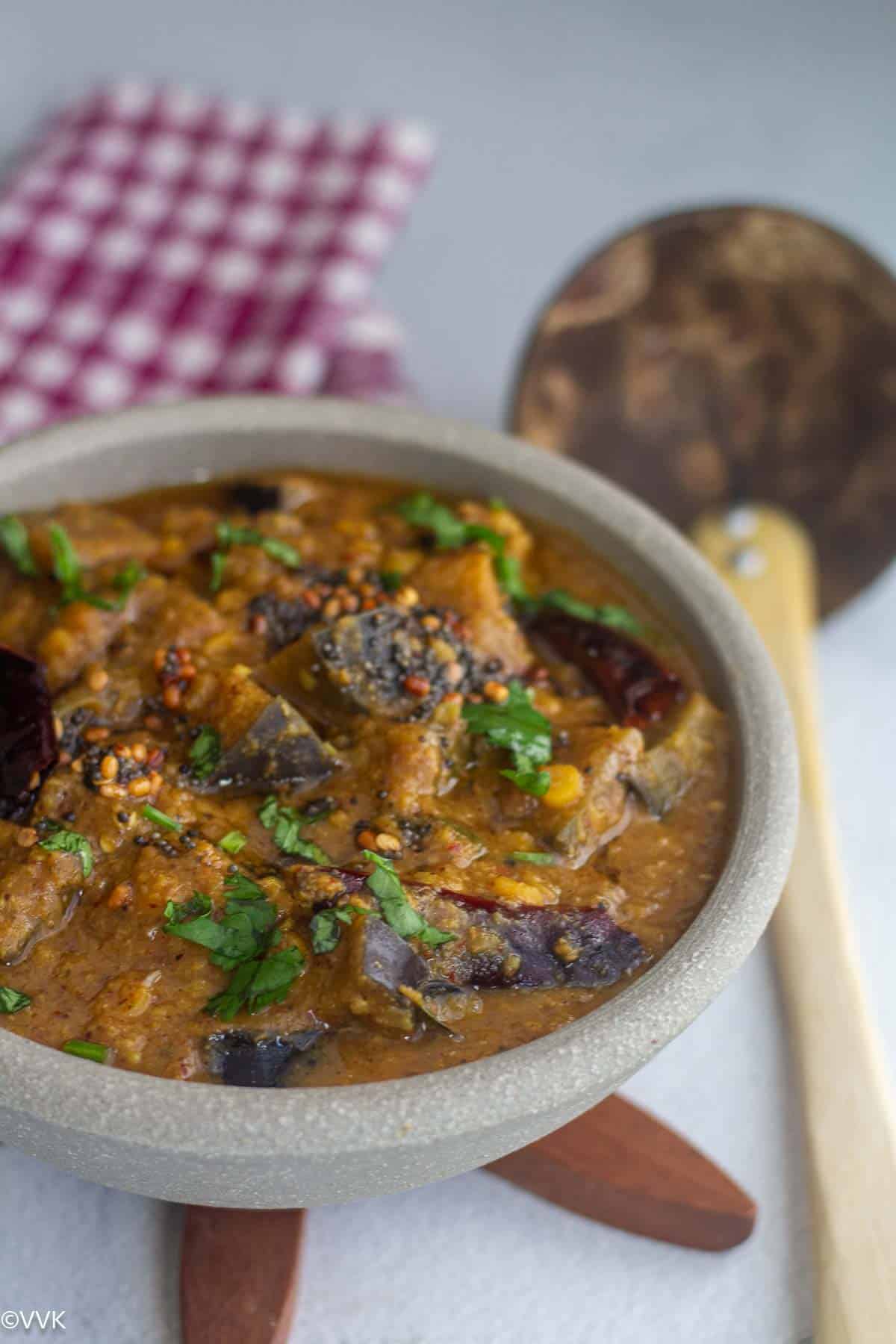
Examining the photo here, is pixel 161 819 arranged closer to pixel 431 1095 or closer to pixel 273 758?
pixel 273 758

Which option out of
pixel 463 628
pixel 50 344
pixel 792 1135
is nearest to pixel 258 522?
pixel 463 628

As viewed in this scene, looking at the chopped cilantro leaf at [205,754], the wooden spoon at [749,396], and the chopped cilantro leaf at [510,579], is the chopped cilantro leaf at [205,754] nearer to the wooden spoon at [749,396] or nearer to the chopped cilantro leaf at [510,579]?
the chopped cilantro leaf at [510,579]

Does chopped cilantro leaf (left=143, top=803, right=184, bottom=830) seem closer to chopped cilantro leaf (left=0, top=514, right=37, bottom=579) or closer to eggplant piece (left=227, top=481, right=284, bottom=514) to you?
chopped cilantro leaf (left=0, top=514, right=37, bottom=579)

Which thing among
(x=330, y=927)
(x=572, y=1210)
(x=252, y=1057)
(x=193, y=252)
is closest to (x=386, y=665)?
(x=330, y=927)

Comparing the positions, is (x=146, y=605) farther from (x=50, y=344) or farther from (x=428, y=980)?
(x=50, y=344)

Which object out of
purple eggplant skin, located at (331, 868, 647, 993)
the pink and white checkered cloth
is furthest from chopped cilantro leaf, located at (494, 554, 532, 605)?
the pink and white checkered cloth

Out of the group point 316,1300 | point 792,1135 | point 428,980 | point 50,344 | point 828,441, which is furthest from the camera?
point 50,344
